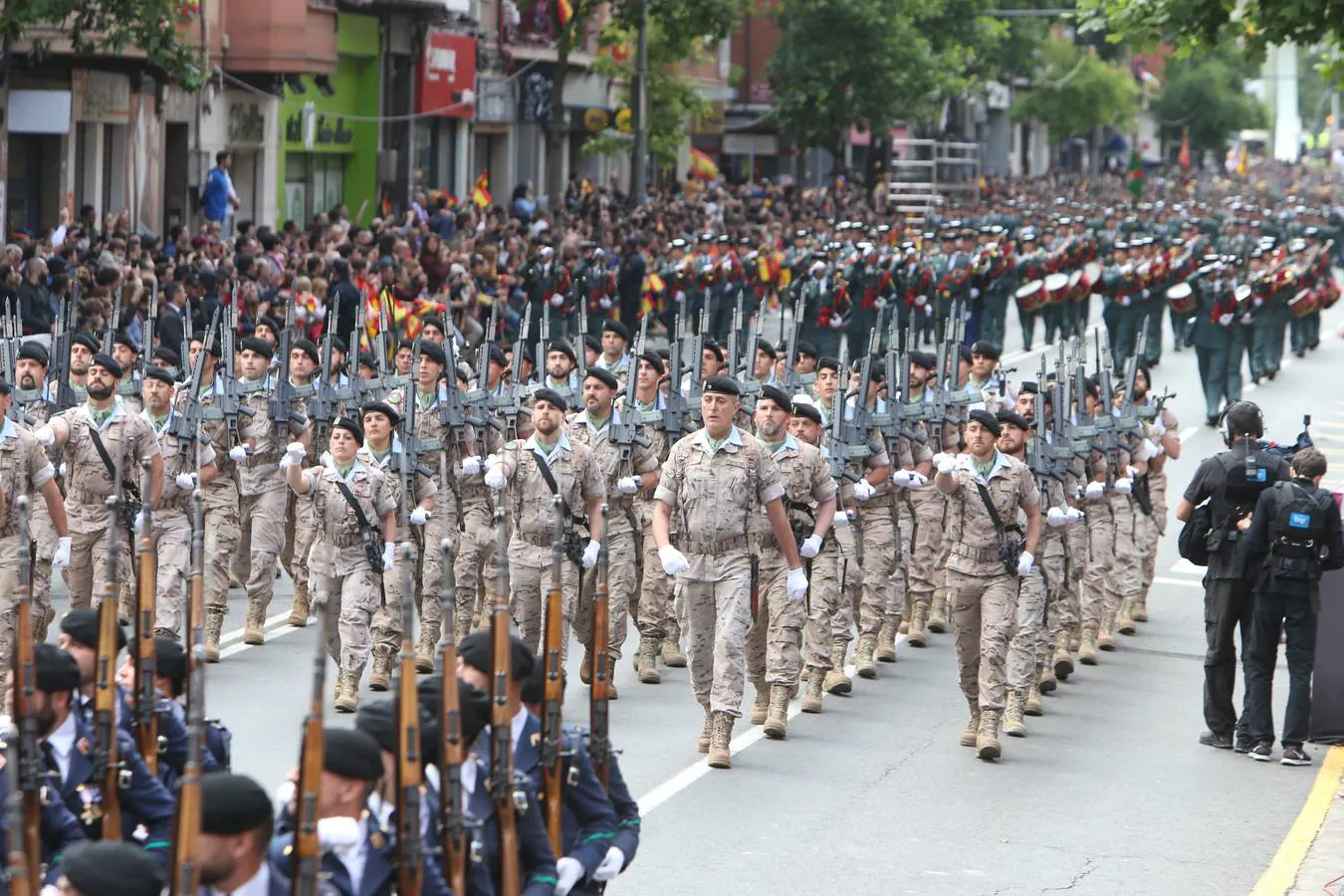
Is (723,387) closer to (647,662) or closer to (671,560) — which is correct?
(671,560)

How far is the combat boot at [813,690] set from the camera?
1437cm

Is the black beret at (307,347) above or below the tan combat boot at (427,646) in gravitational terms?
above

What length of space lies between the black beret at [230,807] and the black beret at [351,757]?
29 cm

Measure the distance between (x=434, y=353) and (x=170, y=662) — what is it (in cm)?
748

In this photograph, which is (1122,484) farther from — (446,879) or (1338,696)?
(446,879)

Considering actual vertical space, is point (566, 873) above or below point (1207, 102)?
below

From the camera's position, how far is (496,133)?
1992 inches

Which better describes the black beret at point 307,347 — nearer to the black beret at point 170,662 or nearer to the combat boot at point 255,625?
the combat boot at point 255,625

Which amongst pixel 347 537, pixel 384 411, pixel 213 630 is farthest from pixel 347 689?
pixel 213 630

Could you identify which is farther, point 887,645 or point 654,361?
point 887,645

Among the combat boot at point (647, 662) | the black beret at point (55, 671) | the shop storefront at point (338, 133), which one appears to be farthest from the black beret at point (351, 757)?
the shop storefront at point (338, 133)

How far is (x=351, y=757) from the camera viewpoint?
6.64m

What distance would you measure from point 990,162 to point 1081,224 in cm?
4903

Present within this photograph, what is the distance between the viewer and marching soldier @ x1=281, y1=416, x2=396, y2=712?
44.8ft
